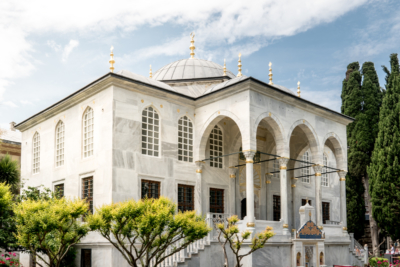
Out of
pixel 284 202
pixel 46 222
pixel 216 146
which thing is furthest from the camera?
pixel 216 146

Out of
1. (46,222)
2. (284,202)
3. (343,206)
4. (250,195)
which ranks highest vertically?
(250,195)

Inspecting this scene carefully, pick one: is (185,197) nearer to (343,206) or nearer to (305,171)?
(343,206)

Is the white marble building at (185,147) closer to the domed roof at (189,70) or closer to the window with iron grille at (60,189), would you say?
the window with iron grille at (60,189)

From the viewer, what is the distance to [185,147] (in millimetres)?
20031

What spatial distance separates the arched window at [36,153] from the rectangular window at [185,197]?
25.7ft

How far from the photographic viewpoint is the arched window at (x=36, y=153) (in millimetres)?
22469

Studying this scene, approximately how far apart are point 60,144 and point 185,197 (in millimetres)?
6420

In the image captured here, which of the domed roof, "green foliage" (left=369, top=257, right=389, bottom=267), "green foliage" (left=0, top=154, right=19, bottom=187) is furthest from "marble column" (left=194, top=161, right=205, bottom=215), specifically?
"green foliage" (left=369, top=257, right=389, bottom=267)

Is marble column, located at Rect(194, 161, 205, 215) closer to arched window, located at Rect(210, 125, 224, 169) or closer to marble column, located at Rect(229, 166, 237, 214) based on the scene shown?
arched window, located at Rect(210, 125, 224, 169)

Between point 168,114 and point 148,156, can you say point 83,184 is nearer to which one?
point 148,156

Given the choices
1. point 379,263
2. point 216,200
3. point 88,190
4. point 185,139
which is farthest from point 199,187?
point 379,263

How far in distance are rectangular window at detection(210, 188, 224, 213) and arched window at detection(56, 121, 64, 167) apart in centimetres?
710

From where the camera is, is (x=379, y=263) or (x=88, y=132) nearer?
(x=88, y=132)

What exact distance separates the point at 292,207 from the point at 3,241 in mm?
A: 15190
